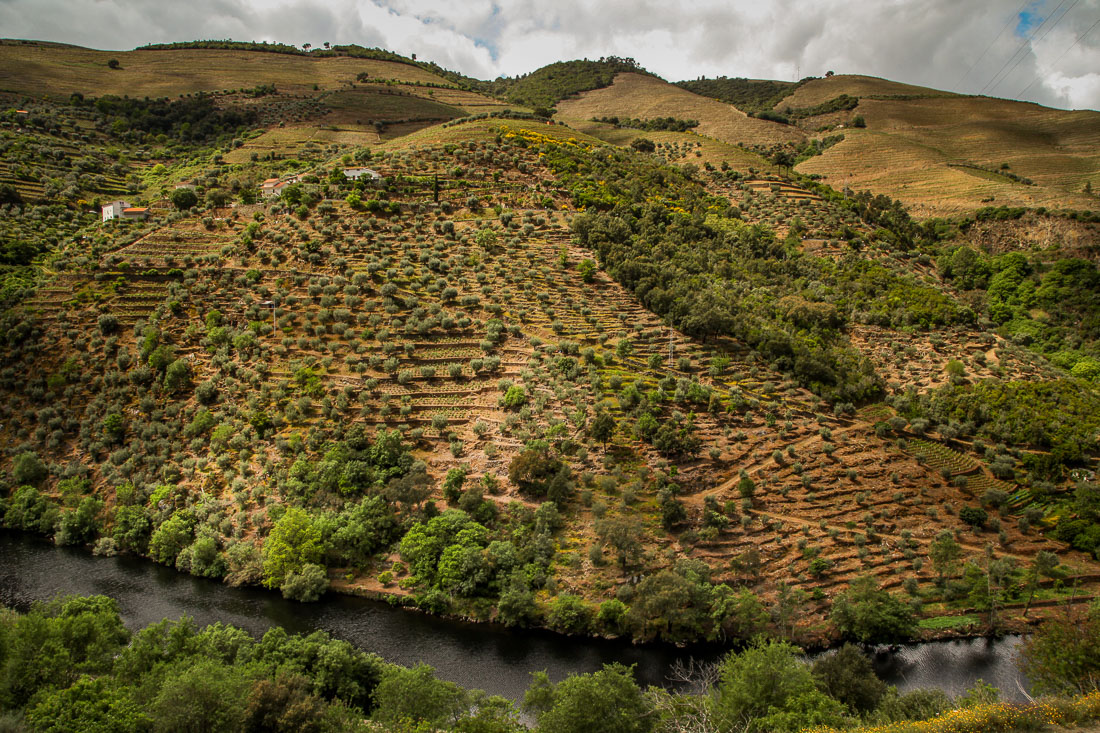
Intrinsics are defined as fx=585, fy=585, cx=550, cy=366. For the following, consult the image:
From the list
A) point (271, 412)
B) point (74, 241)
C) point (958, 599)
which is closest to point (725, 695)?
point (958, 599)

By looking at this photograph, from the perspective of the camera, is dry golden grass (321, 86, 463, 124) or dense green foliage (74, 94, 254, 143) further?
dry golden grass (321, 86, 463, 124)

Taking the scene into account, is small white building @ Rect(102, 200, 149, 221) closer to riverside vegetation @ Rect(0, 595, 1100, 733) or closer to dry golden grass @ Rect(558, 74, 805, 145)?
riverside vegetation @ Rect(0, 595, 1100, 733)

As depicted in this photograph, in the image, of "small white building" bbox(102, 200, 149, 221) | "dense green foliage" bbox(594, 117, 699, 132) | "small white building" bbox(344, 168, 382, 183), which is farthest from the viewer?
"dense green foliage" bbox(594, 117, 699, 132)

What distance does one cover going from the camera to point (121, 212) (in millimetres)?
66625

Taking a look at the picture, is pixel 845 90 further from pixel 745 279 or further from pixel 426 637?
pixel 426 637

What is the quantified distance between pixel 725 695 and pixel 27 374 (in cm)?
6008

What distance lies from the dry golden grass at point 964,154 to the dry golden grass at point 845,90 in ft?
38.6

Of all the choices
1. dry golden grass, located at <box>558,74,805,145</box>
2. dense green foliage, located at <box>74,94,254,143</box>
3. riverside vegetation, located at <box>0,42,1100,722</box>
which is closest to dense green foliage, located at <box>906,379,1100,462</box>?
riverside vegetation, located at <box>0,42,1100,722</box>

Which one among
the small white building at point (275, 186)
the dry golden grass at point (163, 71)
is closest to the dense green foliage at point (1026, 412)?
the small white building at point (275, 186)

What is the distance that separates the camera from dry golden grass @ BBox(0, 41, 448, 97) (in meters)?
101

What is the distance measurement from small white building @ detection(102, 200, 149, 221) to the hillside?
150 centimetres

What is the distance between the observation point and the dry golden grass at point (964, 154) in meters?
85.0

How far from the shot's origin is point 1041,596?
35.4 metres

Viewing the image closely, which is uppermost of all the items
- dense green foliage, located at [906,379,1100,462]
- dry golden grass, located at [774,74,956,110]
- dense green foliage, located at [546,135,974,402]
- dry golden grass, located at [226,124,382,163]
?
dry golden grass, located at [774,74,956,110]
